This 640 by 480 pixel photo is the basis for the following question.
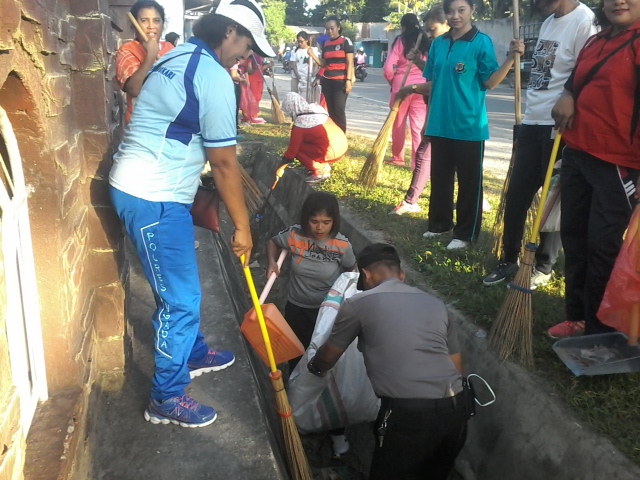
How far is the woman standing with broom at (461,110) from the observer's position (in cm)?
427

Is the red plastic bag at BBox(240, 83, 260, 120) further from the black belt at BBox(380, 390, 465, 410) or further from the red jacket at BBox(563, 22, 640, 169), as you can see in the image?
the black belt at BBox(380, 390, 465, 410)

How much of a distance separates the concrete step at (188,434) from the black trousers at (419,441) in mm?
504

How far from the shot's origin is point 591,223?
293cm

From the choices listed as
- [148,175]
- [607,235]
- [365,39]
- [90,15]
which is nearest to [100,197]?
[148,175]

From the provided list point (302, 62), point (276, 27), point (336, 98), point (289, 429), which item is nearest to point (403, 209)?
point (289, 429)

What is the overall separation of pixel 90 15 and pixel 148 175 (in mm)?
763

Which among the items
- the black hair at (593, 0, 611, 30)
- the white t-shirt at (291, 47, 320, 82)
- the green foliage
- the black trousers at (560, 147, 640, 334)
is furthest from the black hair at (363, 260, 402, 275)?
the green foliage

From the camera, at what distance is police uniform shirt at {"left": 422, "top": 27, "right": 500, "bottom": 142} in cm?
428

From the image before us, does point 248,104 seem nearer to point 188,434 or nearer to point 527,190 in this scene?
point 527,190

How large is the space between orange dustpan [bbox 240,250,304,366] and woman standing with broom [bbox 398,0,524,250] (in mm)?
1825

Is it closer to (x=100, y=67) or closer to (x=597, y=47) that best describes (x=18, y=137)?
(x=100, y=67)

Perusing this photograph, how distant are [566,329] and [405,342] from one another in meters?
1.24

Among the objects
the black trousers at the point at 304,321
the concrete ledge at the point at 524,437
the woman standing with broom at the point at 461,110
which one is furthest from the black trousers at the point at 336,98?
the concrete ledge at the point at 524,437

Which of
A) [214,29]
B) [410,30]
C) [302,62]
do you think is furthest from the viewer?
[302,62]
